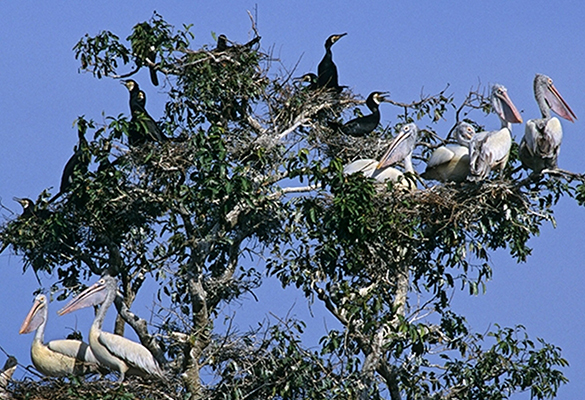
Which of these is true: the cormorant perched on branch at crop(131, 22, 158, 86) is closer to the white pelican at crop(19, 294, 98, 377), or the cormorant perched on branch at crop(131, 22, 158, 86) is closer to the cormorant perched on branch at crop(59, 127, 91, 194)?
the cormorant perched on branch at crop(59, 127, 91, 194)

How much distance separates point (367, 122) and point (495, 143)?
166 cm

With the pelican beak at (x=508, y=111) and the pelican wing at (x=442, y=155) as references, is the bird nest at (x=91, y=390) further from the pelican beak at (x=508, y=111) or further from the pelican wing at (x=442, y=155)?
the pelican beak at (x=508, y=111)

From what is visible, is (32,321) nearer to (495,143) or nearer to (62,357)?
(62,357)

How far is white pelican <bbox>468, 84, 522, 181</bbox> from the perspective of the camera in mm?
13180

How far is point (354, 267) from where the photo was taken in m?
12.8

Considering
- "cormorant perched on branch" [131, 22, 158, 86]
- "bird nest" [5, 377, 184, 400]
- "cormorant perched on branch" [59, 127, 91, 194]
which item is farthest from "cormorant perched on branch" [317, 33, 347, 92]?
"bird nest" [5, 377, 184, 400]

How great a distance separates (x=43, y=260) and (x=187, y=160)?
1.55 meters

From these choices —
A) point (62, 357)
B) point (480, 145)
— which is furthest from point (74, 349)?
point (480, 145)

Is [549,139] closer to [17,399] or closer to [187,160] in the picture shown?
[187,160]

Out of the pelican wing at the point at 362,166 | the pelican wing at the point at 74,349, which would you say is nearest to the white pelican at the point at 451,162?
the pelican wing at the point at 362,166

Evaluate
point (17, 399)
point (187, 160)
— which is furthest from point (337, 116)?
point (17, 399)

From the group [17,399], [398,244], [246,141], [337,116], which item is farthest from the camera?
[337,116]

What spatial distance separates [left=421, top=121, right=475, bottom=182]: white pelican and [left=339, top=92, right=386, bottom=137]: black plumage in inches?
32.6

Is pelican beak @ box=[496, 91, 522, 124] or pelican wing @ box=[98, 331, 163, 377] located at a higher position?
pelican beak @ box=[496, 91, 522, 124]
